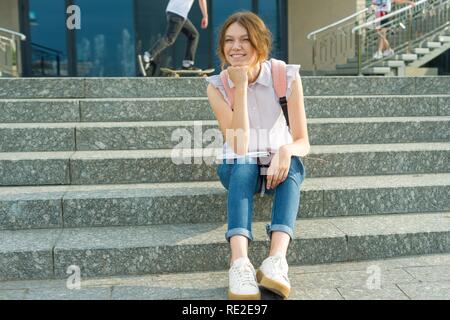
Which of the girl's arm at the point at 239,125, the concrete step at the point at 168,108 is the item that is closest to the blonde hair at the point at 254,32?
the girl's arm at the point at 239,125

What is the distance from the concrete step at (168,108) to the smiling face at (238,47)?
154cm

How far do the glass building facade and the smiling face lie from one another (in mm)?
8119

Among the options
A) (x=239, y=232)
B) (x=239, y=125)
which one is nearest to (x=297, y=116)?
(x=239, y=125)

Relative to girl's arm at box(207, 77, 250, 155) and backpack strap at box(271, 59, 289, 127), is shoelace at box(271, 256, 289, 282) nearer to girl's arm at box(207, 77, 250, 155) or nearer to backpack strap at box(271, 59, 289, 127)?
girl's arm at box(207, 77, 250, 155)

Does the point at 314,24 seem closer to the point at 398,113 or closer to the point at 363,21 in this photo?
the point at 363,21

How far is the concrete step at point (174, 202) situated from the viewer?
9.77 ft

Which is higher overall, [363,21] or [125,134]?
[363,21]

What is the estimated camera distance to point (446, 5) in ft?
33.4

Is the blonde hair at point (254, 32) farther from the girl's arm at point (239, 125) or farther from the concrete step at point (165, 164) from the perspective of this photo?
the concrete step at point (165, 164)

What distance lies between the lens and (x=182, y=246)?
9.02ft

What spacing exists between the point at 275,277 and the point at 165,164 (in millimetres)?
1433

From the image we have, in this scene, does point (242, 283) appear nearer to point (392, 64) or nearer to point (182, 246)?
point (182, 246)

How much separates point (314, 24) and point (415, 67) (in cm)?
293
